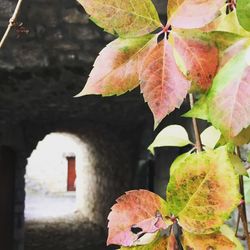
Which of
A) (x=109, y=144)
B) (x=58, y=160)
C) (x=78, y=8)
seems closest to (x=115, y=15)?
(x=78, y=8)

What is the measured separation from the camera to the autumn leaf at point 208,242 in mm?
352

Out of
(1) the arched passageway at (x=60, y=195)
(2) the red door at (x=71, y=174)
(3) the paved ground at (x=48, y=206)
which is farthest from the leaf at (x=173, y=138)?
(2) the red door at (x=71, y=174)

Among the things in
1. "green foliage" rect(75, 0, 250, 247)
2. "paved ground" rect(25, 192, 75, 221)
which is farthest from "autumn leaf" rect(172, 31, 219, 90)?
"paved ground" rect(25, 192, 75, 221)

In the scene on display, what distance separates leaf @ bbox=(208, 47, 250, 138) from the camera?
33 cm

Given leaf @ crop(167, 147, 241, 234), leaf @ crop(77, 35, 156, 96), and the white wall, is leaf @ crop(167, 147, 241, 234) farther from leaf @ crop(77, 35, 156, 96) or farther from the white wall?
the white wall

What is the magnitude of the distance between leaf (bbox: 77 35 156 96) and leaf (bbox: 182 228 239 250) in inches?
5.3

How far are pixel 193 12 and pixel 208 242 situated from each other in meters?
0.17

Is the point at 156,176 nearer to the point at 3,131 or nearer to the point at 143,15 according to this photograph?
the point at 3,131

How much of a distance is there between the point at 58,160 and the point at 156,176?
11.7 metres

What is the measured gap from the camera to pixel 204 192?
34cm

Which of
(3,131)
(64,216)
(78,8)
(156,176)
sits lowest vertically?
(64,216)

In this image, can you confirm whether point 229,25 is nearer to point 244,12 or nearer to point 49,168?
point 244,12

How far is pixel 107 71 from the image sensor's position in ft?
1.34

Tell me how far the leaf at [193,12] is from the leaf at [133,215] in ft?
0.45
